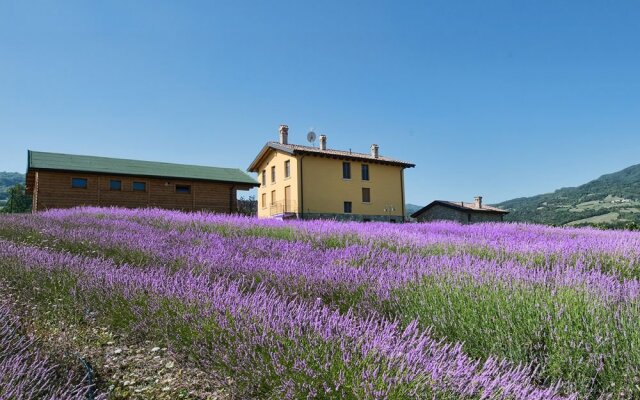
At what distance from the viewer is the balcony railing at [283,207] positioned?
96.6 feet

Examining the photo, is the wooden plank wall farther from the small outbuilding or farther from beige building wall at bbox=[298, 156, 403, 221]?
the small outbuilding

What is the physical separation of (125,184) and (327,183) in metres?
14.4

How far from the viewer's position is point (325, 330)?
2.09 m

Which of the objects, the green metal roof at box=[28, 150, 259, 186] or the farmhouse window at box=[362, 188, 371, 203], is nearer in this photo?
the green metal roof at box=[28, 150, 259, 186]

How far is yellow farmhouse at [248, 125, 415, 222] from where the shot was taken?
96.8ft

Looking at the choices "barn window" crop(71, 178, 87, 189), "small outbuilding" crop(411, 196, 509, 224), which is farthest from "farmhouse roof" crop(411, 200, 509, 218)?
"barn window" crop(71, 178, 87, 189)

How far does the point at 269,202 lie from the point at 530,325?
106ft

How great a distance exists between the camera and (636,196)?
14038 centimetres

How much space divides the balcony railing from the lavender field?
25.0 metres

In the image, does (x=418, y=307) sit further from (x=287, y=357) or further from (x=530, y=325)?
(x=287, y=357)

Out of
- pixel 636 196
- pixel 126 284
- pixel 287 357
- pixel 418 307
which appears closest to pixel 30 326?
pixel 126 284

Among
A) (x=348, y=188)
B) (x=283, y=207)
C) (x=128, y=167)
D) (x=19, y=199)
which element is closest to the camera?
(x=128, y=167)

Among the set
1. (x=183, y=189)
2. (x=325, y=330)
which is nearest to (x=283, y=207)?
(x=183, y=189)

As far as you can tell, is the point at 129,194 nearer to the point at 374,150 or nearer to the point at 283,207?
the point at 283,207
